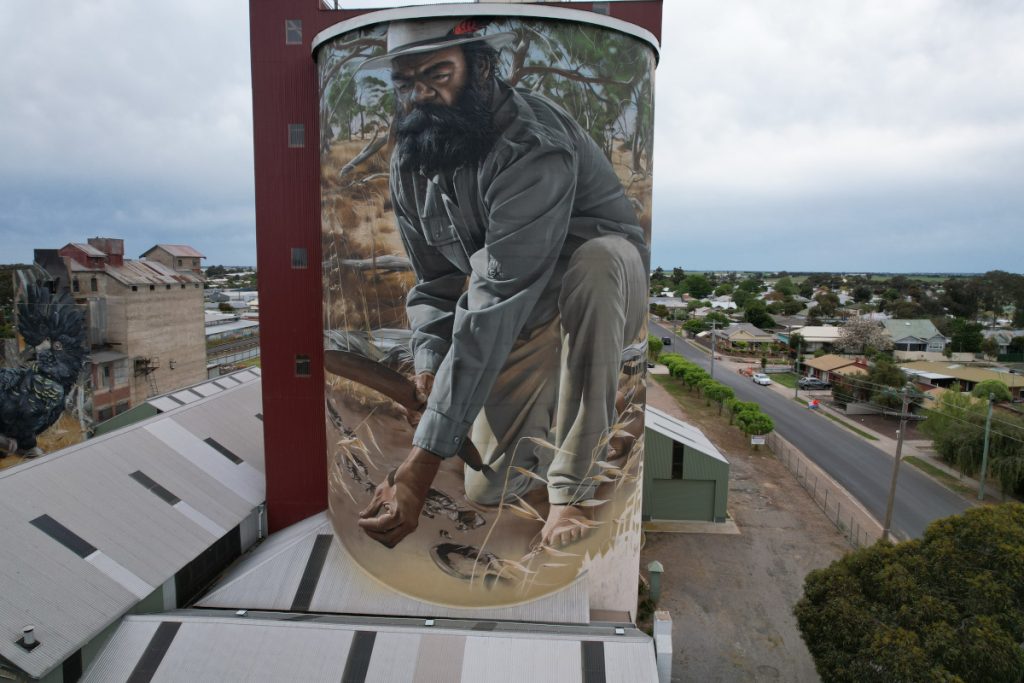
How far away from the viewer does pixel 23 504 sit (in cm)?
1619

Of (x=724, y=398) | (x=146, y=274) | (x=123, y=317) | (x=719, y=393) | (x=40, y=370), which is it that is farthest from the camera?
(x=719, y=393)

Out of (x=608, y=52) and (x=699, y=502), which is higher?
(x=608, y=52)

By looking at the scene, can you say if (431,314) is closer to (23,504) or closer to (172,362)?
(23,504)

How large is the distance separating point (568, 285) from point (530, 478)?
495cm

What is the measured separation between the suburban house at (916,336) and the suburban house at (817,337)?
581cm

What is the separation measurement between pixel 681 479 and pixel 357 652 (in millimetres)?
17687

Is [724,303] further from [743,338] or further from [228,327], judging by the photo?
[228,327]

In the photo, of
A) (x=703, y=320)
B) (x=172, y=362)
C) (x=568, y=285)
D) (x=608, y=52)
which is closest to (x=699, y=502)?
(x=568, y=285)

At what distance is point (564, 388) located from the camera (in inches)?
620

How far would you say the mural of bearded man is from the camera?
48.7 feet

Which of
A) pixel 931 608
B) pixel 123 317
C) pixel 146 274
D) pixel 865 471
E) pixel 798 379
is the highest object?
pixel 146 274

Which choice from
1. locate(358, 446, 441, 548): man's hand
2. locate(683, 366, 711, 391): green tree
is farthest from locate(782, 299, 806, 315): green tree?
locate(358, 446, 441, 548): man's hand

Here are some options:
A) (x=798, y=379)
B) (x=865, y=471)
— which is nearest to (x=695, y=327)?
(x=798, y=379)

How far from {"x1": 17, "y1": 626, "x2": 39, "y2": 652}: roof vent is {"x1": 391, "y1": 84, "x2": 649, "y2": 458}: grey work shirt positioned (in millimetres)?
8871
